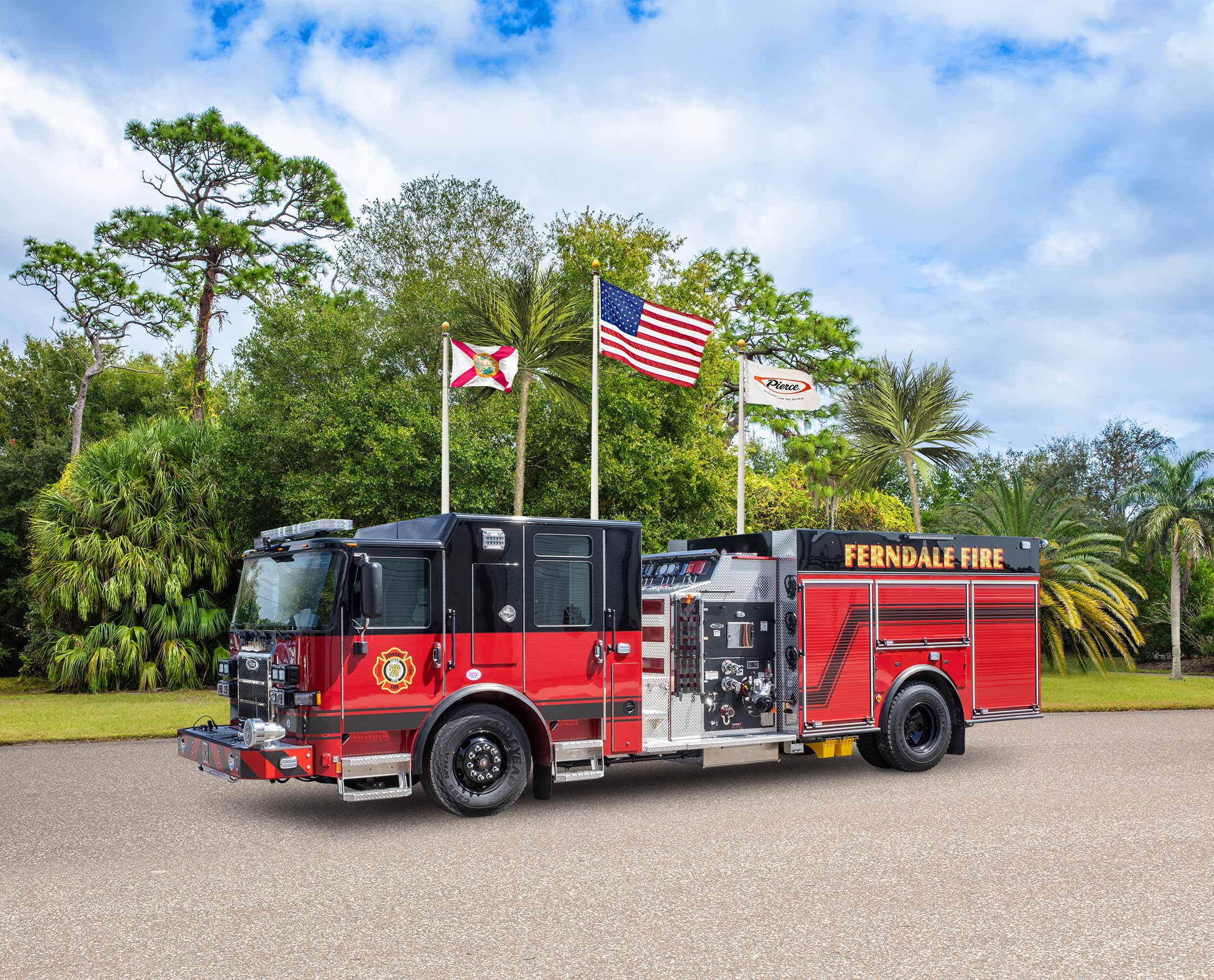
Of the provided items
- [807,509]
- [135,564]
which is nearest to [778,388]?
[135,564]

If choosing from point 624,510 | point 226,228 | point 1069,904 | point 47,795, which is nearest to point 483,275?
point 624,510

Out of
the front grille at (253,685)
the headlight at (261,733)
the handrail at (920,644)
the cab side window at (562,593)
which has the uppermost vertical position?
the cab side window at (562,593)

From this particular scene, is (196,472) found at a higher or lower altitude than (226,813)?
higher

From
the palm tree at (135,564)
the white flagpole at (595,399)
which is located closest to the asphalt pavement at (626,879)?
the white flagpole at (595,399)

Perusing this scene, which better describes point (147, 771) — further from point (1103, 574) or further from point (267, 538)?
point (1103, 574)

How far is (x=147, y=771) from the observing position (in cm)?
1168

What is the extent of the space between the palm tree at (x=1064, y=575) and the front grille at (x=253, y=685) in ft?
63.6

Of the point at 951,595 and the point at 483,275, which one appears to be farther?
the point at 483,275

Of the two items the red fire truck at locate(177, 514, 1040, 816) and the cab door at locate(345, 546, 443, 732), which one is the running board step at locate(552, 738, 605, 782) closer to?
the red fire truck at locate(177, 514, 1040, 816)

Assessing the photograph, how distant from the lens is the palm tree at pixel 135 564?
21.8m

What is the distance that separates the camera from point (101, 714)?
17.2 m

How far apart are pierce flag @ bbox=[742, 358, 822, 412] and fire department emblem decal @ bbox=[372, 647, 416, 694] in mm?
9144

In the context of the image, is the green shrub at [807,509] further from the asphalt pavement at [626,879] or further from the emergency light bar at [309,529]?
the emergency light bar at [309,529]

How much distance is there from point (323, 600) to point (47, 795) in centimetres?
374
